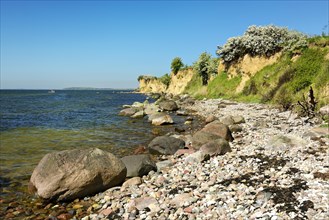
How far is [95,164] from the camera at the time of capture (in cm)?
914

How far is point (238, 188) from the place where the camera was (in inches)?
306

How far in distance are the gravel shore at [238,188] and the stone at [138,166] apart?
283mm

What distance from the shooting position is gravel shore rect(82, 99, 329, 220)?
20.9ft

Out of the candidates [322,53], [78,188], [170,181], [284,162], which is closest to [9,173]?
[78,188]

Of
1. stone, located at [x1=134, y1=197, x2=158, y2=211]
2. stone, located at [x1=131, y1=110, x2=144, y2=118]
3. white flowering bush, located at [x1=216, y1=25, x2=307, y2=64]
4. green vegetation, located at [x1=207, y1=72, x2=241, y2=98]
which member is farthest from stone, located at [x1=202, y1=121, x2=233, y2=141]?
green vegetation, located at [x1=207, y1=72, x2=241, y2=98]

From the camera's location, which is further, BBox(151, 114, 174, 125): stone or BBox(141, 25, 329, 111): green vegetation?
BBox(151, 114, 174, 125): stone

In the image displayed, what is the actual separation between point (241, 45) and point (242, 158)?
33.5 meters

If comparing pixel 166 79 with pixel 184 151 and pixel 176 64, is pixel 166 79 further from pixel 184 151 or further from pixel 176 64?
pixel 184 151

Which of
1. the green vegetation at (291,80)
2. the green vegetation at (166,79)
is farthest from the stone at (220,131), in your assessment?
the green vegetation at (166,79)

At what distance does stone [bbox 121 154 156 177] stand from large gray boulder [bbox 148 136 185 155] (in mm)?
2999

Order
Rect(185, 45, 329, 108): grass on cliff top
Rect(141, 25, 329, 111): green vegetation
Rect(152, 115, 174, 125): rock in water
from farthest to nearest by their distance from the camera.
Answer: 1. Rect(152, 115, 174, 125): rock in water
2. Rect(141, 25, 329, 111): green vegetation
3. Rect(185, 45, 329, 108): grass on cliff top

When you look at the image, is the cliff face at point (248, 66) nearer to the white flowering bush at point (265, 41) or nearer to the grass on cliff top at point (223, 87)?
the white flowering bush at point (265, 41)

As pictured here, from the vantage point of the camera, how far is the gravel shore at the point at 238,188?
6.38 meters

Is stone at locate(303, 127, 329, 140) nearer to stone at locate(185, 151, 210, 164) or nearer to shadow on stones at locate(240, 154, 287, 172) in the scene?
shadow on stones at locate(240, 154, 287, 172)
